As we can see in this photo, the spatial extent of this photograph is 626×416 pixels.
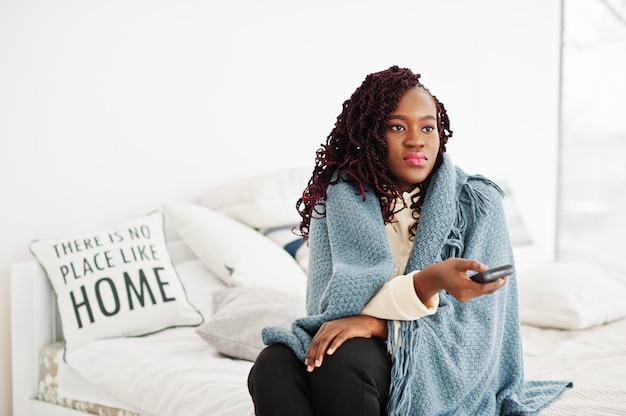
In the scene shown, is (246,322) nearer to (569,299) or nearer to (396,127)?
(396,127)

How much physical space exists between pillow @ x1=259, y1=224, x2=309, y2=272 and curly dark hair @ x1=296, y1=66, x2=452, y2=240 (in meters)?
0.82

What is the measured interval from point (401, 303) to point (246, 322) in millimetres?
649

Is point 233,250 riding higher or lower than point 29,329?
higher

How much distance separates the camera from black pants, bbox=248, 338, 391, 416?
114 cm

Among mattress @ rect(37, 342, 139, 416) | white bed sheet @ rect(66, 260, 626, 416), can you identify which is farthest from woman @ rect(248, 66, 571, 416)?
mattress @ rect(37, 342, 139, 416)

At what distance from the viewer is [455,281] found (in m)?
1.13

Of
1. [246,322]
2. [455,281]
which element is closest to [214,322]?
[246,322]

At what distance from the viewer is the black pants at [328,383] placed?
114 centimetres

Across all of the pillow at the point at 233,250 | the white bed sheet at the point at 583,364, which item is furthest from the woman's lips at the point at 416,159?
the pillow at the point at 233,250

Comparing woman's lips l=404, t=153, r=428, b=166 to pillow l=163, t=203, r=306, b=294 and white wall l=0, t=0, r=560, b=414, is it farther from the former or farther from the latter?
white wall l=0, t=0, r=560, b=414

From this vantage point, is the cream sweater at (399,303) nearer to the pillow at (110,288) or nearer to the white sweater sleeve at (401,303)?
the white sweater sleeve at (401,303)

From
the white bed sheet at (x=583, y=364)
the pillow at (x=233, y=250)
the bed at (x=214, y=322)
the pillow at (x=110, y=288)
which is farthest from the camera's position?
the pillow at (x=233, y=250)

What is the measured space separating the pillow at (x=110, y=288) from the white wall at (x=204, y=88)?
0.68ft

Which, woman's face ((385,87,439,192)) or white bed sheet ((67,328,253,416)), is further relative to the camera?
white bed sheet ((67,328,253,416))
